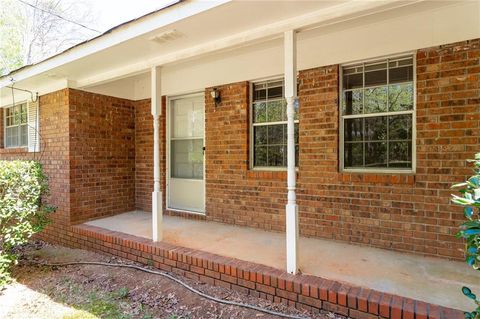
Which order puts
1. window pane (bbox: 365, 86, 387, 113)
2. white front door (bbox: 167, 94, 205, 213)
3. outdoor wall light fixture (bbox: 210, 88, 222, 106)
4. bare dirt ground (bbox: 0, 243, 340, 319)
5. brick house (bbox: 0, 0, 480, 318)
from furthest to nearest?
white front door (bbox: 167, 94, 205, 213) < outdoor wall light fixture (bbox: 210, 88, 222, 106) < window pane (bbox: 365, 86, 387, 113) < brick house (bbox: 0, 0, 480, 318) < bare dirt ground (bbox: 0, 243, 340, 319)

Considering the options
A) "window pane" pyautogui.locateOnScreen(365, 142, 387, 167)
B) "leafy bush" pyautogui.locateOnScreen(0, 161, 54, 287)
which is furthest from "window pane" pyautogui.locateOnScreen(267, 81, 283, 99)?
"leafy bush" pyautogui.locateOnScreen(0, 161, 54, 287)

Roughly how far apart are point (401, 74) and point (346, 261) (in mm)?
2339

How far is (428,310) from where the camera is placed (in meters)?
2.18

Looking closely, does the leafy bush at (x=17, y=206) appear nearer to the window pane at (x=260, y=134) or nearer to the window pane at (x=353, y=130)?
the window pane at (x=260, y=134)

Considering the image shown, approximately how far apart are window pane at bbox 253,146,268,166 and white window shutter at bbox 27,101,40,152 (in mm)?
4246

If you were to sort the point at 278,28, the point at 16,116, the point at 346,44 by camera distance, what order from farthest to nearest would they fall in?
the point at 16,116 → the point at 346,44 → the point at 278,28

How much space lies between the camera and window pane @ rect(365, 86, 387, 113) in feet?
12.1

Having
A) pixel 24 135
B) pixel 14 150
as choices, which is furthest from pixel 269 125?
Result: pixel 14 150

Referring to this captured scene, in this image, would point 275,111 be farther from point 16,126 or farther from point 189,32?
point 16,126

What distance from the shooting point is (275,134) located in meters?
4.57

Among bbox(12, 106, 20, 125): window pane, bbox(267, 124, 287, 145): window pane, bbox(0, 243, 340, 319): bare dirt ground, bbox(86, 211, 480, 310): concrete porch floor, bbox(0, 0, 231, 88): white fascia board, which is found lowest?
bbox(0, 243, 340, 319): bare dirt ground

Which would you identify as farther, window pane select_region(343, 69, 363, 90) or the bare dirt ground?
window pane select_region(343, 69, 363, 90)

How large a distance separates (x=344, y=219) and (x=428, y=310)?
1.72 metres

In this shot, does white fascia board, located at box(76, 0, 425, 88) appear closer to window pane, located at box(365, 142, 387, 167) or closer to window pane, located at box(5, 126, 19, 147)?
window pane, located at box(365, 142, 387, 167)
